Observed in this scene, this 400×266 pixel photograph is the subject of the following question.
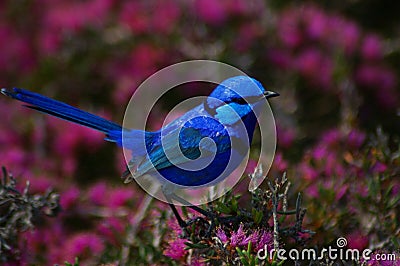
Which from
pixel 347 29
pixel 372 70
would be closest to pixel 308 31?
pixel 347 29

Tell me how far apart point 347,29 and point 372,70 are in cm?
31

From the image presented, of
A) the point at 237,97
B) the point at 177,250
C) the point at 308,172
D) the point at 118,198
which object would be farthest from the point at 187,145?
the point at 118,198

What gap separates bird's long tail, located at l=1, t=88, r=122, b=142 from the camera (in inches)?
87.1

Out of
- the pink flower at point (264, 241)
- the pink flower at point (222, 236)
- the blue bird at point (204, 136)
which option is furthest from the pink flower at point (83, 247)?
the pink flower at point (264, 241)

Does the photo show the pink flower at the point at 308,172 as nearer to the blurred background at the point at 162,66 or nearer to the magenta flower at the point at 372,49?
the blurred background at the point at 162,66

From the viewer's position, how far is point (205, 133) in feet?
7.41

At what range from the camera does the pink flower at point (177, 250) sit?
205 centimetres

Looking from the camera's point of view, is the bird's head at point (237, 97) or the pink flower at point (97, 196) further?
the pink flower at point (97, 196)

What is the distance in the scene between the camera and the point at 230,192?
215cm

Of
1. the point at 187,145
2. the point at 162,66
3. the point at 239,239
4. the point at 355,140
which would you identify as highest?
the point at 162,66

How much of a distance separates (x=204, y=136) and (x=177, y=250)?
46 cm

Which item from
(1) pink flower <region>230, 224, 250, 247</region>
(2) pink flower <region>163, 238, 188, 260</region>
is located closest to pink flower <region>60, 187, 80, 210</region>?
(2) pink flower <region>163, 238, 188, 260</region>

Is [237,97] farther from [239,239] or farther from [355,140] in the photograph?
[355,140]

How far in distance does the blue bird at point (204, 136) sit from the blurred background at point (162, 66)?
0.61m
